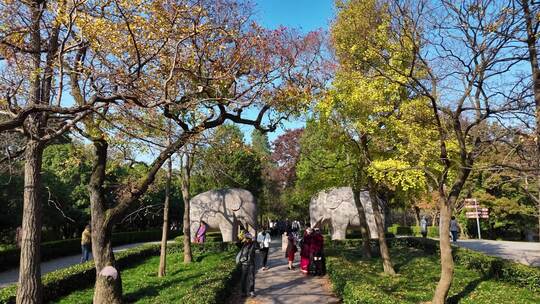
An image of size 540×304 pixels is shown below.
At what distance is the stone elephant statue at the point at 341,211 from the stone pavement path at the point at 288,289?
8.08 meters

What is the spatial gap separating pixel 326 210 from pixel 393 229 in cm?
1533

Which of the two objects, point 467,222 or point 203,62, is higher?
point 203,62

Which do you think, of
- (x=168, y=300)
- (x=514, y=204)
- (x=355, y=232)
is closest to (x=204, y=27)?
(x=168, y=300)

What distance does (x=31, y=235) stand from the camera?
31.8ft

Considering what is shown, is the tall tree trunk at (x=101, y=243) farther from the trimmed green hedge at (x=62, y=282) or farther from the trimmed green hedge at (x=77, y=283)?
the trimmed green hedge at (x=62, y=282)

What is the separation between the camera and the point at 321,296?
1123cm

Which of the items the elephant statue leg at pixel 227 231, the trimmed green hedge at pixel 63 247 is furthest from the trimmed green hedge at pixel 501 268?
the trimmed green hedge at pixel 63 247

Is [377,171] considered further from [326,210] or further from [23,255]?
[326,210]

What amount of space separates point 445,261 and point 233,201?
14660 millimetres

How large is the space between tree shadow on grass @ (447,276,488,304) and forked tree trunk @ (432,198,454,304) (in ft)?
4.74

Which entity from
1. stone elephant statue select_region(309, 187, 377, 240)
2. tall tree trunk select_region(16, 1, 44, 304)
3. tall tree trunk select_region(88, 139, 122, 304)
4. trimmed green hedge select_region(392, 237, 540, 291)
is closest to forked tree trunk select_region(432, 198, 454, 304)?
trimmed green hedge select_region(392, 237, 540, 291)

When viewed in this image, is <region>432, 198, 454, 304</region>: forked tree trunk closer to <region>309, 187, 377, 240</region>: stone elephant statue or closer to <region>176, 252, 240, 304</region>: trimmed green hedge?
<region>176, 252, 240, 304</region>: trimmed green hedge

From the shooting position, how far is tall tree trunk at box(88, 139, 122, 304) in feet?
29.7

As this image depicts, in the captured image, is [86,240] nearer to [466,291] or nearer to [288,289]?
[288,289]
